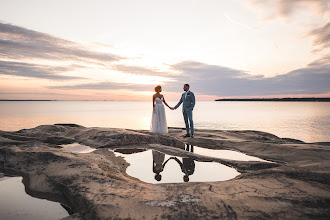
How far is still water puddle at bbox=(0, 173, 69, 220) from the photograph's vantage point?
2998 millimetres

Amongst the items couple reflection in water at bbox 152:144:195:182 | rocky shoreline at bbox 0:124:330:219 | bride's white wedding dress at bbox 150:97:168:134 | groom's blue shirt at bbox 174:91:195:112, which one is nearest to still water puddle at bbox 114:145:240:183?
couple reflection in water at bbox 152:144:195:182

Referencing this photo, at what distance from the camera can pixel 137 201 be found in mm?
2928

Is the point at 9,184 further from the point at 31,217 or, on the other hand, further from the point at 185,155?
the point at 185,155

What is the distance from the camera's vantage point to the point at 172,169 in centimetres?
534

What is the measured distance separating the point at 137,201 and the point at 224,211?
1.24 metres

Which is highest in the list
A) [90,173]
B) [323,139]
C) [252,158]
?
[90,173]

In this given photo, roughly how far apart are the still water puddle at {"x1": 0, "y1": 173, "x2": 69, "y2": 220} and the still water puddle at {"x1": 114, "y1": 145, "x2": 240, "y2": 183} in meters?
1.87

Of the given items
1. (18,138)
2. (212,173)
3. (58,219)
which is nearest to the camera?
(58,219)

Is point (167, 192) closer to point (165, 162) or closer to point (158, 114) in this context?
point (165, 162)

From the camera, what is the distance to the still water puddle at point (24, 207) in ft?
9.84

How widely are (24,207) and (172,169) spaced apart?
329 cm

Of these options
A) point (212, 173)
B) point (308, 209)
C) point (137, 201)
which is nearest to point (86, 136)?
point (212, 173)

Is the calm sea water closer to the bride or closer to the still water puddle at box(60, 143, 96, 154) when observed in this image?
the bride

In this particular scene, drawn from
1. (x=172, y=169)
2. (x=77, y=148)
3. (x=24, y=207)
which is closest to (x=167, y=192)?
(x=172, y=169)
